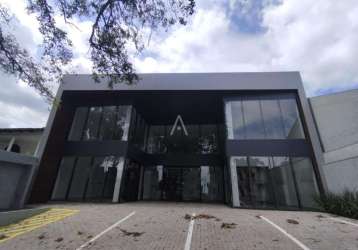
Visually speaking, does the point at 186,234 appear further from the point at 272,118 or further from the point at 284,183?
the point at 272,118

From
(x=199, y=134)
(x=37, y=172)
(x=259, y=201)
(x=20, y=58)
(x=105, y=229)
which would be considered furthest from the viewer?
(x=199, y=134)

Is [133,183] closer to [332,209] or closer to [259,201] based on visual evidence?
[259,201]

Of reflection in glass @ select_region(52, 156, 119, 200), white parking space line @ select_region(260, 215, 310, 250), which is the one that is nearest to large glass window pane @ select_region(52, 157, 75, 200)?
reflection in glass @ select_region(52, 156, 119, 200)

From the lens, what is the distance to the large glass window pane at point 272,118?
11422 millimetres

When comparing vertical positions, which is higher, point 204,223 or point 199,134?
point 199,134

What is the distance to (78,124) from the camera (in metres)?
13.9

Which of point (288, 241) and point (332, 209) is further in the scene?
point (332, 209)

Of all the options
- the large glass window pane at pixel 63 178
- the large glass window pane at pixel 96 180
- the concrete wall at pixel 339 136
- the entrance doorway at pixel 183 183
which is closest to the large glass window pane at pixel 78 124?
the large glass window pane at pixel 63 178

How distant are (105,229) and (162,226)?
5.49ft

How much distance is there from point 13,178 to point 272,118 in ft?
45.1

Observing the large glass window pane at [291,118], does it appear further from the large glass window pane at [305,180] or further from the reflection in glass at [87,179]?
the reflection in glass at [87,179]

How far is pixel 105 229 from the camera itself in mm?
5871


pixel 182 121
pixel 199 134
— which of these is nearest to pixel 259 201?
pixel 199 134

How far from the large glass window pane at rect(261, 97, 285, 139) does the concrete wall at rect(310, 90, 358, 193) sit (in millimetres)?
1974
